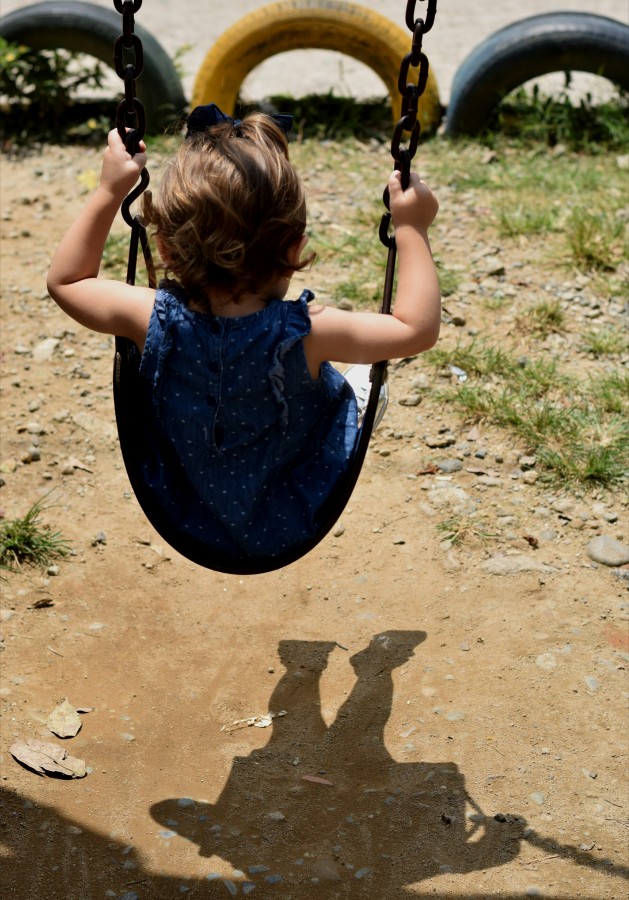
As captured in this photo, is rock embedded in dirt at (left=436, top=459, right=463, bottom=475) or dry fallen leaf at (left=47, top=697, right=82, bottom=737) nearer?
dry fallen leaf at (left=47, top=697, right=82, bottom=737)

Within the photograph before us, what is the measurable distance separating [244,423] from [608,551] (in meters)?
1.76

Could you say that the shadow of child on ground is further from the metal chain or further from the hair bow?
the hair bow

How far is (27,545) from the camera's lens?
3777mm

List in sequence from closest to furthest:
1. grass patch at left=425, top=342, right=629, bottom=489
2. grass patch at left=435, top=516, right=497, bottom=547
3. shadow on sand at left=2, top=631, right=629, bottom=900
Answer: shadow on sand at left=2, top=631, right=629, bottom=900, grass patch at left=435, top=516, right=497, bottom=547, grass patch at left=425, top=342, right=629, bottom=489

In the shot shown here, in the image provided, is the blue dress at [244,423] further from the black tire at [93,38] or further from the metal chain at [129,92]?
the black tire at [93,38]

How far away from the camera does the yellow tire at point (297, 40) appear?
6.09 meters

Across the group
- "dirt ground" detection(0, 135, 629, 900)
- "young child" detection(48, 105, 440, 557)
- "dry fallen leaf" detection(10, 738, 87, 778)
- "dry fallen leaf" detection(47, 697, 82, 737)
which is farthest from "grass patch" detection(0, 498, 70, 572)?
"young child" detection(48, 105, 440, 557)

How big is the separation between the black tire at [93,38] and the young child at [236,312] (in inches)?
155

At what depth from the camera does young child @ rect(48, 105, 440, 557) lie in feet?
7.37

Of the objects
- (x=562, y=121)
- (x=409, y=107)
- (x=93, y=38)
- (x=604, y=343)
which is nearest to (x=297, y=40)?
(x=93, y=38)

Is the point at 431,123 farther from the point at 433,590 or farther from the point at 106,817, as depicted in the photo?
the point at 106,817

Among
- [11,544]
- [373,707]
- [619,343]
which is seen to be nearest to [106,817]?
[373,707]

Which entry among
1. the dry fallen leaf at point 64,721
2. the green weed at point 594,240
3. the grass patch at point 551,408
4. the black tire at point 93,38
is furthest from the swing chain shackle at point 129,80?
the black tire at point 93,38

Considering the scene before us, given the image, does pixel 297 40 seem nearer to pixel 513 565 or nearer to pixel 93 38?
pixel 93 38
